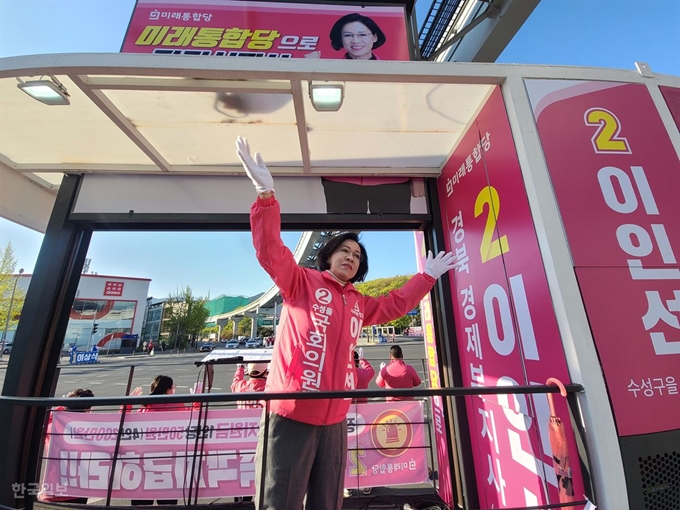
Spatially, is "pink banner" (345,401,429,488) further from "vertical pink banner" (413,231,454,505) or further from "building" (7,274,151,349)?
"building" (7,274,151,349)

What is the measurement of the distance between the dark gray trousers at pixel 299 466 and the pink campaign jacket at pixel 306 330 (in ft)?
0.18

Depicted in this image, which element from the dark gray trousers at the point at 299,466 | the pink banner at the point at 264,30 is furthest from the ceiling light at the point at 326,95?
the dark gray trousers at the point at 299,466

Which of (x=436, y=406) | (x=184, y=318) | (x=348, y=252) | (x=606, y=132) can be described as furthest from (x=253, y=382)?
(x=184, y=318)

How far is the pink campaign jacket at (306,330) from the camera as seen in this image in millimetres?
1289

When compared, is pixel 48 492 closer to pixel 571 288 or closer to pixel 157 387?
pixel 157 387

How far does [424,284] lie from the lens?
1895 mm

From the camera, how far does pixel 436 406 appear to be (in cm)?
281

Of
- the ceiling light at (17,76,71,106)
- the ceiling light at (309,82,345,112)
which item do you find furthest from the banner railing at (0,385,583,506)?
the ceiling light at (309,82,345,112)

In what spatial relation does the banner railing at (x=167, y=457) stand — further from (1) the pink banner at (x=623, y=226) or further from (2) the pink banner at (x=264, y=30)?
(2) the pink banner at (x=264, y=30)

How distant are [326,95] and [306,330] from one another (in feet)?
4.61

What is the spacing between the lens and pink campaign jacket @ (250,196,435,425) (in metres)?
1.29

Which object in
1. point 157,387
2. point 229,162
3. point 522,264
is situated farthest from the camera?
point 157,387

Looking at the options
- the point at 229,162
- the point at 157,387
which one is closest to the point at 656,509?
the point at 229,162

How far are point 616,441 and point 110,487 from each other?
355cm
